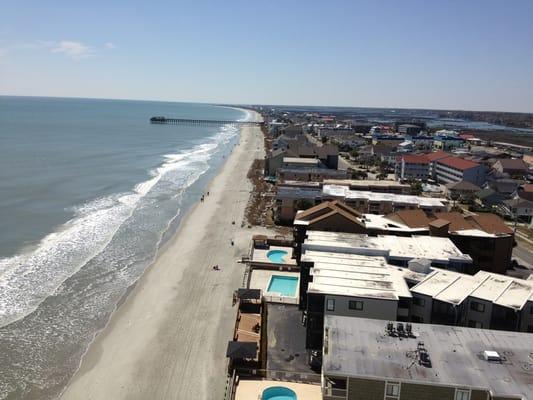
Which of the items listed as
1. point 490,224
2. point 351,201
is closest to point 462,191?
point 351,201

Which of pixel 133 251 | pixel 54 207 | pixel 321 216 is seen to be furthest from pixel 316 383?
pixel 54 207

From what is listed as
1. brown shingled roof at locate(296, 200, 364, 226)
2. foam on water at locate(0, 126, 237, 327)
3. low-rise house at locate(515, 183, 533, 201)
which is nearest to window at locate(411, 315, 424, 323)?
brown shingled roof at locate(296, 200, 364, 226)

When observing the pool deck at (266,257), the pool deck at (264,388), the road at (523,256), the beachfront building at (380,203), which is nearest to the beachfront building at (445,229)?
the pool deck at (266,257)

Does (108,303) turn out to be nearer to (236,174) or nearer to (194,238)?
(194,238)

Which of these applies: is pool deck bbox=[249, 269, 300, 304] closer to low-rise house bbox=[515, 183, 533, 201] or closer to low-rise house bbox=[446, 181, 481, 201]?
low-rise house bbox=[446, 181, 481, 201]

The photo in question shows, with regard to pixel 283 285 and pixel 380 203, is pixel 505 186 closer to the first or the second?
pixel 380 203

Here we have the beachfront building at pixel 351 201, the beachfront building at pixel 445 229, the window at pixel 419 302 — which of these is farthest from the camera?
the beachfront building at pixel 351 201

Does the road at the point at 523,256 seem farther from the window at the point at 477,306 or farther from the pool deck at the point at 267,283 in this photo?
the pool deck at the point at 267,283
